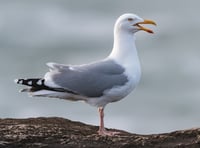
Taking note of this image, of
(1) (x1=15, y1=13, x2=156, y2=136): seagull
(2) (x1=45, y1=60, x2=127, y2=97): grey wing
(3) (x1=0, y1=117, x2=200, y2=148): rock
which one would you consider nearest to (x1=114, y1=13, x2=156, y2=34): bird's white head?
(1) (x1=15, y1=13, x2=156, y2=136): seagull

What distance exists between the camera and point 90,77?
7.00 m

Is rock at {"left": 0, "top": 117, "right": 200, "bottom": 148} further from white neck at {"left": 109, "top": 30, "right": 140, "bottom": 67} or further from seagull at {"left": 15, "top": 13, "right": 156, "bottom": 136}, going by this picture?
white neck at {"left": 109, "top": 30, "right": 140, "bottom": 67}

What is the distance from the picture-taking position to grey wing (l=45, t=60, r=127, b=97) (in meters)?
6.88

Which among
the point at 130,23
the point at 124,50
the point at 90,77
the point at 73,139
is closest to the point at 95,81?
the point at 90,77

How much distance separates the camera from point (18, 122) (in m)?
A: 6.67

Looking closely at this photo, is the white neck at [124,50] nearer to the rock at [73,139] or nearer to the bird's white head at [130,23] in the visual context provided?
the bird's white head at [130,23]

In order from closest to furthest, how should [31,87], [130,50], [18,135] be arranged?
[18,135]
[31,87]
[130,50]

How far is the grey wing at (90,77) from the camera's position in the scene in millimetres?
6883

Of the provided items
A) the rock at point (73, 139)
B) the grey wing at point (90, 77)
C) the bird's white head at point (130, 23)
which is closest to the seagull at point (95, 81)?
the grey wing at point (90, 77)

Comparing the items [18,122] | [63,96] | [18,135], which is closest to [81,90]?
[63,96]

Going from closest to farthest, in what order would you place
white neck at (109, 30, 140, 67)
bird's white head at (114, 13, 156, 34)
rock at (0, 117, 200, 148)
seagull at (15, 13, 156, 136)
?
rock at (0, 117, 200, 148) → seagull at (15, 13, 156, 136) → white neck at (109, 30, 140, 67) → bird's white head at (114, 13, 156, 34)

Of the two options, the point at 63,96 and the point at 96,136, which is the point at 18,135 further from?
the point at 63,96

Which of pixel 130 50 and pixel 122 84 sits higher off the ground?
pixel 130 50

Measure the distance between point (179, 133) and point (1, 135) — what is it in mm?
1699
